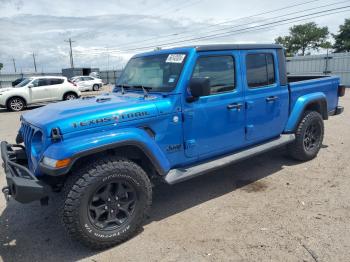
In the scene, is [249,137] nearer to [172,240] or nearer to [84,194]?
[172,240]

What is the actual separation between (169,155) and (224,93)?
1.14 metres

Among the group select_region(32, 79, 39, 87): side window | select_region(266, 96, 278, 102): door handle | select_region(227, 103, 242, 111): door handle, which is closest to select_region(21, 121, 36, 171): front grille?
select_region(227, 103, 242, 111): door handle

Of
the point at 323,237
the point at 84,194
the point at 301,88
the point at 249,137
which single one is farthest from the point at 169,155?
the point at 301,88

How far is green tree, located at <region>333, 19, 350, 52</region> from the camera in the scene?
4762 cm

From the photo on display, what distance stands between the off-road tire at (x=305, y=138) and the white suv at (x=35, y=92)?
13.2m

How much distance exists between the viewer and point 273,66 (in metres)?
4.87

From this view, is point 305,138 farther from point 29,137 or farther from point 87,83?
point 87,83

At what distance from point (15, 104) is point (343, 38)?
49440 millimetres

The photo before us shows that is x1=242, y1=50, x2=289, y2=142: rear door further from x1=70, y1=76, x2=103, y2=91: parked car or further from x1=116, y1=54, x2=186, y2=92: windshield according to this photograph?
x1=70, y1=76, x2=103, y2=91: parked car

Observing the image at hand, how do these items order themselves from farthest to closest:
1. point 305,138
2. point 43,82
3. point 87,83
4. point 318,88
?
point 87,83
point 43,82
point 318,88
point 305,138

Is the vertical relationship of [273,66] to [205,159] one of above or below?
above

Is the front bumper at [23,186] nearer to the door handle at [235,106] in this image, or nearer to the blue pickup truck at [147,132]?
the blue pickup truck at [147,132]

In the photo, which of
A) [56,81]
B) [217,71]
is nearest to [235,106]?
[217,71]

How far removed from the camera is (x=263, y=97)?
181 inches
